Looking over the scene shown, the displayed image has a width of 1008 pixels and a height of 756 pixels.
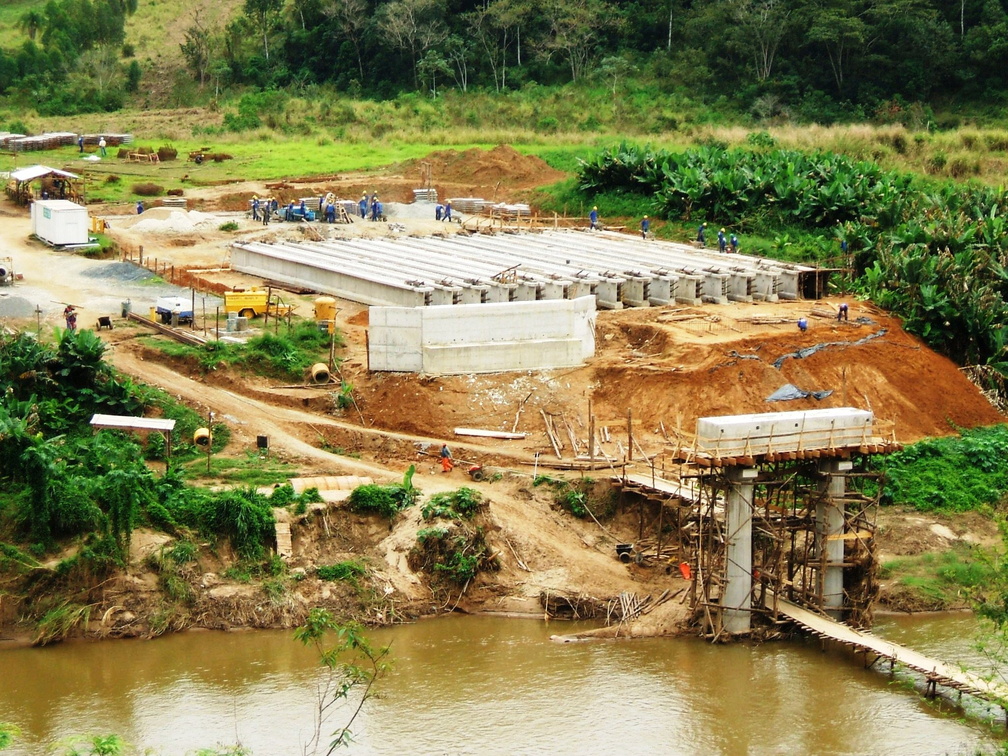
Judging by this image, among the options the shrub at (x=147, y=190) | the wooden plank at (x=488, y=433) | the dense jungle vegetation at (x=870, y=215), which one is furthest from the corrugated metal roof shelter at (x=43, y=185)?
the wooden plank at (x=488, y=433)

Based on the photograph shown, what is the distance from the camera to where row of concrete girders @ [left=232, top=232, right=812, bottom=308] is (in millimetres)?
47688

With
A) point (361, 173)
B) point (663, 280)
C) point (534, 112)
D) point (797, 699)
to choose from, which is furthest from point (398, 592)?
point (534, 112)

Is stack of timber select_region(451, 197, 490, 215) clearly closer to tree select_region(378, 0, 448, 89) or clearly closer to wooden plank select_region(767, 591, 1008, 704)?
tree select_region(378, 0, 448, 89)

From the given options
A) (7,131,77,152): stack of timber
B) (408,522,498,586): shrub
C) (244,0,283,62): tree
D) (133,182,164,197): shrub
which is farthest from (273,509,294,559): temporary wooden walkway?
(244,0,283,62): tree

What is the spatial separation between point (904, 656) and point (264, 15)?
75690 millimetres

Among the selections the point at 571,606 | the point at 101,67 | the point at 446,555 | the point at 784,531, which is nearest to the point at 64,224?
the point at 446,555

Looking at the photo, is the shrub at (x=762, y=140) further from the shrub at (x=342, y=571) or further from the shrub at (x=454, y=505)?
the shrub at (x=342, y=571)

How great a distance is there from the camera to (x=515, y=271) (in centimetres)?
4950

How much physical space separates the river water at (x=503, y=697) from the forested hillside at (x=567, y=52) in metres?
53.9

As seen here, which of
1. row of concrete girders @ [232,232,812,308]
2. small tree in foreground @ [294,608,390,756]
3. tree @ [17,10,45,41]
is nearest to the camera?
small tree in foreground @ [294,608,390,756]

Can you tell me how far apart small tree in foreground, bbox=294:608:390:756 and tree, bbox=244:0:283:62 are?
69918 millimetres

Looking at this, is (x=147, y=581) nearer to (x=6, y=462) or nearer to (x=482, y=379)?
(x=6, y=462)

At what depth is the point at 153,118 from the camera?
86250mm

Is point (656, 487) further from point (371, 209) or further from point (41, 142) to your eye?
point (41, 142)
